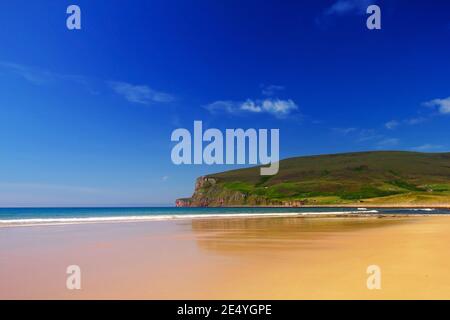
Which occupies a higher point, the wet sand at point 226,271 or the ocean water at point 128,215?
the wet sand at point 226,271

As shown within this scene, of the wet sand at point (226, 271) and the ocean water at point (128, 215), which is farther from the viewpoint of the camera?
the ocean water at point (128, 215)

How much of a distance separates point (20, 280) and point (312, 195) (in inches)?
7685

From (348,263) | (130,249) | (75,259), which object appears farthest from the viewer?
(130,249)

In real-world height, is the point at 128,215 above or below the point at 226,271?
below

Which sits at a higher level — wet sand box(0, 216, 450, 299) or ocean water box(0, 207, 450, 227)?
wet sand box(0, 216, 450, 299)

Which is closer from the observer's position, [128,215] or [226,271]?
[226,271]

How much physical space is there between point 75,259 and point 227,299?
7.73 metres

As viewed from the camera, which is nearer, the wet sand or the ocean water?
the wet sand

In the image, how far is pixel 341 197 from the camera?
607 feet

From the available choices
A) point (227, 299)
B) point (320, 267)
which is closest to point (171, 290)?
point (227, 299)
